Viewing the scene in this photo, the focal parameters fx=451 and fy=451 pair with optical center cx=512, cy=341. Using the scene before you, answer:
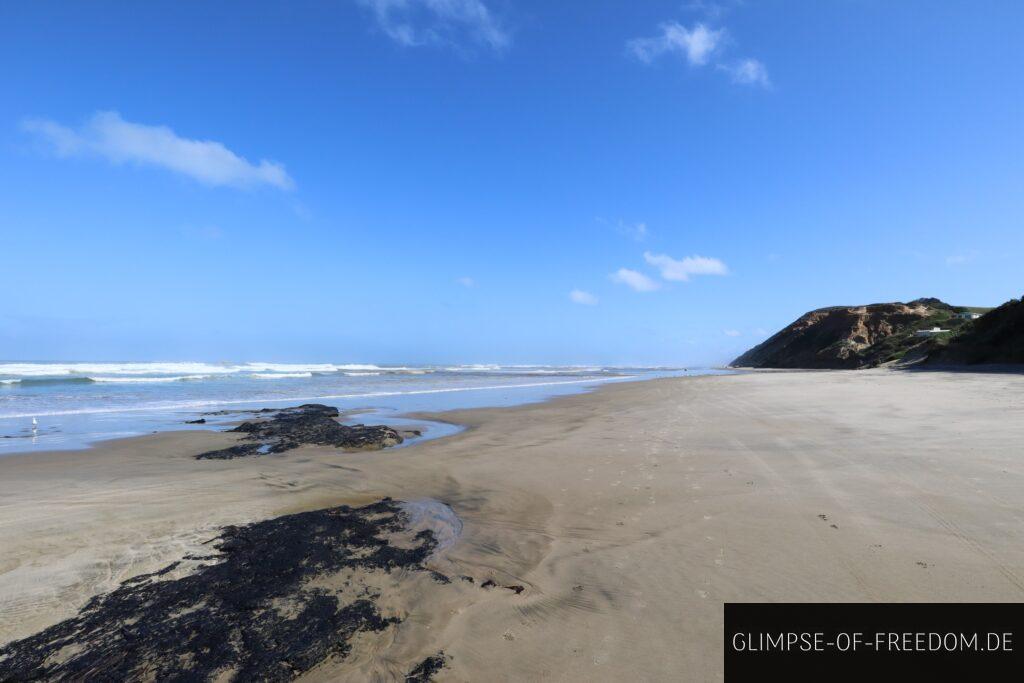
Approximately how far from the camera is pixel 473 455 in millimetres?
9016

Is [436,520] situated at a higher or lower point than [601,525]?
lower

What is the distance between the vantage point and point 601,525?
5.04m

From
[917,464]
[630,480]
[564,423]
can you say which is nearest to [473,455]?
[630,480]

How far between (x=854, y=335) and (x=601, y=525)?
208 feet

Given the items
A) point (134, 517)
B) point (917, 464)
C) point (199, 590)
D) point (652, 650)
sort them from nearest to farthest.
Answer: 1. point (652, 650)
2. point (199, 590)
3. point (134, 517)
4. point (917, 464)

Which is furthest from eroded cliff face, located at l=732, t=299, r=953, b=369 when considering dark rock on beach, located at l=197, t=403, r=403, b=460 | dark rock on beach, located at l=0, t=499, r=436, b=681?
dark rock on beach, located at l=0, t=499, r=436, b=681

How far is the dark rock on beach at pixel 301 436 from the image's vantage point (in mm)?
9695

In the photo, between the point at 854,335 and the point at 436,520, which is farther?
the point at 854,335

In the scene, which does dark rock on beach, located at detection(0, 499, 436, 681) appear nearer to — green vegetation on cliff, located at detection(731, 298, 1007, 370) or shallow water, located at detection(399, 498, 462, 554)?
shallow water, located at detection(399, 498, 462, 554)

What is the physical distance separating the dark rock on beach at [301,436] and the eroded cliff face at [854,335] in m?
47.3

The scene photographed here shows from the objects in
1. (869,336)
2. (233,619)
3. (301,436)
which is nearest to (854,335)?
(869,336)

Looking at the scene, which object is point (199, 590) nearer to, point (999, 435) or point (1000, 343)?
point (999, 435)

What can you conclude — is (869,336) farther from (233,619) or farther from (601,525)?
(233,619)

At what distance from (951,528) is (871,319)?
66.4m
